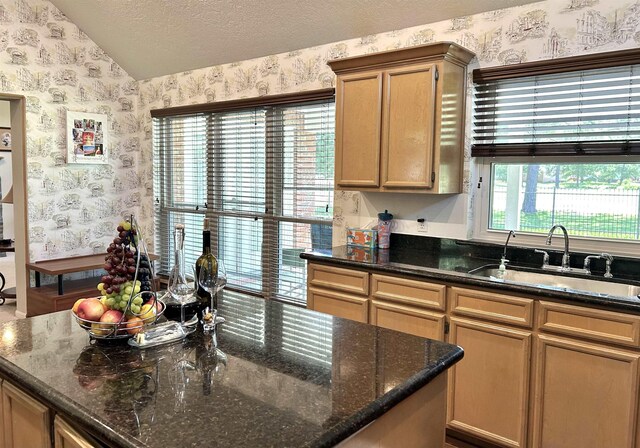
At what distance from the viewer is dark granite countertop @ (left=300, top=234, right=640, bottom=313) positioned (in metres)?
2.27

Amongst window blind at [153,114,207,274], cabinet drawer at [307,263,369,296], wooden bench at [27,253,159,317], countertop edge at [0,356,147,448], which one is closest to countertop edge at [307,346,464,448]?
countertop edge at [0,356,147,448]

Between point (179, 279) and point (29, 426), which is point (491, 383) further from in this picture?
point (29, 426)

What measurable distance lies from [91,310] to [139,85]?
14.9ft

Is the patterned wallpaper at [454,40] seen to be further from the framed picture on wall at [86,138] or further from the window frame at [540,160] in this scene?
the framed picture on wall at [86,138]

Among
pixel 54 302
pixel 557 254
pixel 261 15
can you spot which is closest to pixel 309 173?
pixel 261 15

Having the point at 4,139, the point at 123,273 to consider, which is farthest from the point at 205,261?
the point at 4,139

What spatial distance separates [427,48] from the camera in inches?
117

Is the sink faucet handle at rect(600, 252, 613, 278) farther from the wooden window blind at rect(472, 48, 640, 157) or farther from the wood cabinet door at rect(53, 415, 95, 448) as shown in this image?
the wood cabinet door at rect(53, 415, 95, 448)

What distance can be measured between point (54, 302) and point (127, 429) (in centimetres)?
395

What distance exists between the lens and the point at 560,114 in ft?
9.63

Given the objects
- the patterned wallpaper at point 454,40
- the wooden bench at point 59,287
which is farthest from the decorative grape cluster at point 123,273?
the wooden bench at point 59,287

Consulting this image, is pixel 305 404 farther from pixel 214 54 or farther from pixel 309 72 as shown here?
pixel 214 54

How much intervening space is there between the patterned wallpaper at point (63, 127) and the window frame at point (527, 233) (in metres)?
3.69

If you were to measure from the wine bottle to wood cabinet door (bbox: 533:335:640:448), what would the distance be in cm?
162
